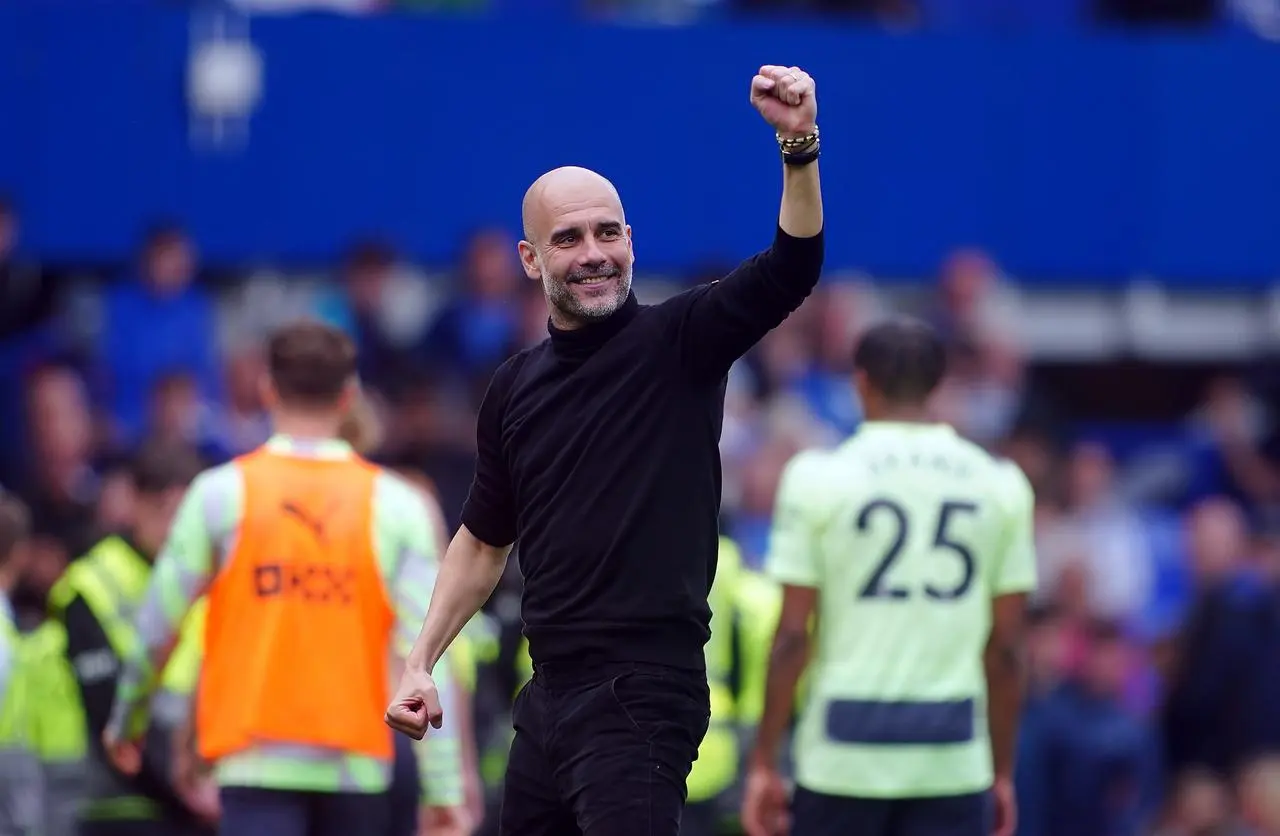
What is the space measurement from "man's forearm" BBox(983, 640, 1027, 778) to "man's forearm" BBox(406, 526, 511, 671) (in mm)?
1968

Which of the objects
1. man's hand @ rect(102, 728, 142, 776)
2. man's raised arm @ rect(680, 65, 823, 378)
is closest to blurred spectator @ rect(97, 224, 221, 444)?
→ man's hand @ rect(102, 728, 142, 776)

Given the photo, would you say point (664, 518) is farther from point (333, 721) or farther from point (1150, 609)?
point (1150, 609)

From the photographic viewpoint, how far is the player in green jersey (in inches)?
A: 285

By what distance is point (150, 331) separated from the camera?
1263cm

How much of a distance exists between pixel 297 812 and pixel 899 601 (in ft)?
6.26

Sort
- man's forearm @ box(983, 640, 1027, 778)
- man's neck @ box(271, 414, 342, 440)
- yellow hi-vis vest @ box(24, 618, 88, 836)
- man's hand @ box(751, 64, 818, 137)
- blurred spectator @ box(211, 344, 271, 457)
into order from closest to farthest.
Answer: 1. man's hand @ box(751, 64, 818, 137)
2. man's neck @ box(271, 414, 342, 440)
3. man's forearm @ box(983, 640, 1027, 778)
4. yellow hi-vis vest @ box(24, 618, 88, 836)
5. blurred spectator @ box(211, 344, 271, 457)

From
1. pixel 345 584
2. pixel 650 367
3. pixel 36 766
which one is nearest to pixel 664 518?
pixel 650 367

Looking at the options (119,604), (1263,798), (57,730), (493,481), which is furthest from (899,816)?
(1263,798)

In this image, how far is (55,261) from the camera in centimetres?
1342

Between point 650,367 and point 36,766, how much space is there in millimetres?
4095

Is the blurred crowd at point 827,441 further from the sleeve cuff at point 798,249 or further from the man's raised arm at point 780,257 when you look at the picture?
the sleeve cuff at point 798,249

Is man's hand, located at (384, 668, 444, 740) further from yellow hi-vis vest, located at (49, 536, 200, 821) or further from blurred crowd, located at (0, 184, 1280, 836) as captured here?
blurred crowd, located at (0, 184, 1280, 836)

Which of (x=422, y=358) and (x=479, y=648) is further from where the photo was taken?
(x=422, y=358)

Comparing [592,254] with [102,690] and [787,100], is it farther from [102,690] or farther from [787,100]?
[102,690]
